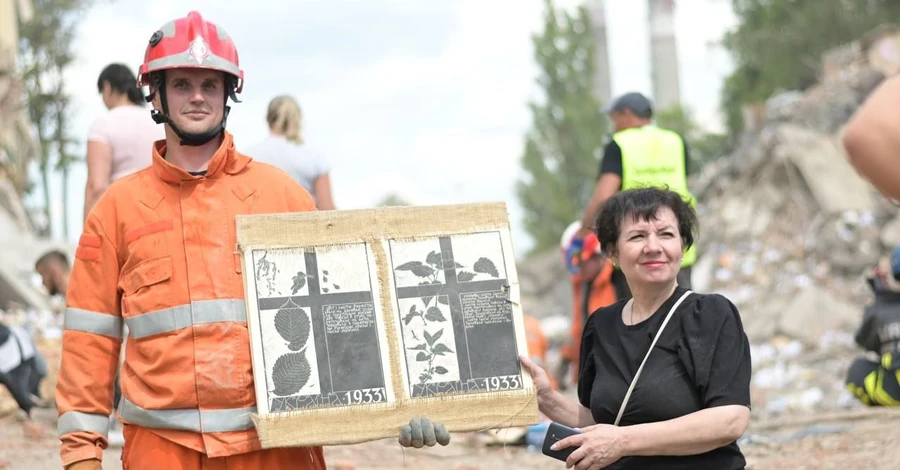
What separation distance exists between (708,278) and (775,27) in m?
22.4

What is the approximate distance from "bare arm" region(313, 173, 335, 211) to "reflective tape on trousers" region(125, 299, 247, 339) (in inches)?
142

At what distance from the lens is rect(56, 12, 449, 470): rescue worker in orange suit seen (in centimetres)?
375

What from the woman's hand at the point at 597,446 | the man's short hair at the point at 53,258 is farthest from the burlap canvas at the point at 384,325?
the man's short hair at the point at 53,258

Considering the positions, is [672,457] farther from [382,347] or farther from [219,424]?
→ [219,424]

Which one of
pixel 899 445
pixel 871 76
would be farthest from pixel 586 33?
pixel 899 445

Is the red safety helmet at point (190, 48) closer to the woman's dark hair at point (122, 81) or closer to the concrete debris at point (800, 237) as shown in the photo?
the woman's dark hair at point (122, 81)

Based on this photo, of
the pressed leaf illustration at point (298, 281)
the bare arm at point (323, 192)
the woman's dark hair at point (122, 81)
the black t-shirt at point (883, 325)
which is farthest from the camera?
the black t-shirt at point (883, 325)

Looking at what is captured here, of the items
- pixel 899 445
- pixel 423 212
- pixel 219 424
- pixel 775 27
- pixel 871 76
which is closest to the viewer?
pixel 219 424

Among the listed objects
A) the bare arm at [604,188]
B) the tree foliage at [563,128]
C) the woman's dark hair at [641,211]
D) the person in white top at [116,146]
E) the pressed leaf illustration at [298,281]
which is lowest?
the pressed leaf illustration at [298,281]

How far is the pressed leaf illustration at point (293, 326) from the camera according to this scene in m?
3.77

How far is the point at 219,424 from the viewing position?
12.3 feet

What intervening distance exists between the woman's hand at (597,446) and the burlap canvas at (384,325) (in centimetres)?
17

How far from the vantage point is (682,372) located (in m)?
3.86

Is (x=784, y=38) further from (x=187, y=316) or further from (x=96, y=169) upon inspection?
(x=187, y=316)
